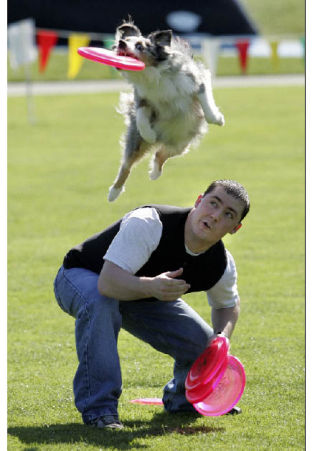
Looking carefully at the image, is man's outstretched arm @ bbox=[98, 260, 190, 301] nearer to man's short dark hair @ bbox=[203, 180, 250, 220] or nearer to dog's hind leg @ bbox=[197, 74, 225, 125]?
man's short dark hair @ bbox=[203, 180, 250, 220]

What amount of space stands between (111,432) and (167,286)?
31.8 inches

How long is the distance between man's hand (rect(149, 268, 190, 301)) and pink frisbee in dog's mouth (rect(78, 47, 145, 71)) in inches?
37.1

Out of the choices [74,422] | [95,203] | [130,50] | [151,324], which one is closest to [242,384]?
[151,324]

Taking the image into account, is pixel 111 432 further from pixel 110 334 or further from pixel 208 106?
pixel 208 106

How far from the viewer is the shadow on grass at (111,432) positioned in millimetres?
3807

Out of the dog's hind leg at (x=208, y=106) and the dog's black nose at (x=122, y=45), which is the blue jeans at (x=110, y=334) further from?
the dog's black nose at (x=122, y=45)

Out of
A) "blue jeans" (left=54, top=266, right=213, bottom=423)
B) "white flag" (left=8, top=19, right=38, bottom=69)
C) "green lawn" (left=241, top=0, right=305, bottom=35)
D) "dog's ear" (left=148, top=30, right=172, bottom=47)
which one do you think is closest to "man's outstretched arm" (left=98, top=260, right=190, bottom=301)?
"blue jeans" (left=54, top=266, right=213, bottom=423)

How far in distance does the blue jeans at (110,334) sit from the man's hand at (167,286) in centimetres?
37

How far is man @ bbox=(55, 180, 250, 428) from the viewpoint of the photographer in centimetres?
376

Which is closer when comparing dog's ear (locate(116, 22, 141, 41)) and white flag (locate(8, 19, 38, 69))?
dog's ear (locate(116, 22, 141, 41))

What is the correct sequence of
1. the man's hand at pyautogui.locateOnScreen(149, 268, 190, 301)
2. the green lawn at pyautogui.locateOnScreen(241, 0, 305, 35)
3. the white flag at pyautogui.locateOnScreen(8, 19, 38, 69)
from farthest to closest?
the green lawn at pyautogui.locateOnScreen(241, 0, 305, 35) < the white flag at pyautogui.locateOnScreen(8, 19, 38, 69) < the man's hand at pyautogui.locateOnScreen(149, 268, 190, 301)

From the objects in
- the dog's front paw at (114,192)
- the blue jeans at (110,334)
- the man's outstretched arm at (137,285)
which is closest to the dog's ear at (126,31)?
the dog's front paw at (114,192)

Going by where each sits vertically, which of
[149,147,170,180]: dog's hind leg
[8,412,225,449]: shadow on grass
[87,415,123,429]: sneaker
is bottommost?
[8,412,225,449]: shadow on grass

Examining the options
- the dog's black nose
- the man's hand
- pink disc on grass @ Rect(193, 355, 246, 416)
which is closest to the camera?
the dog's black nose
